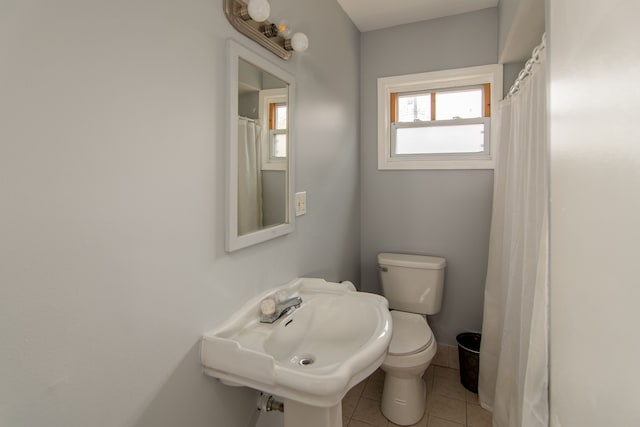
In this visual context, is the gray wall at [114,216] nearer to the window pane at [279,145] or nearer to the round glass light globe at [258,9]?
the round glass light globe at [258,9]

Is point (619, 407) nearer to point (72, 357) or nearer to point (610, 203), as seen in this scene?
point (610, 203)

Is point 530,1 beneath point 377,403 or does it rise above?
above

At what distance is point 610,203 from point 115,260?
3.38 ft

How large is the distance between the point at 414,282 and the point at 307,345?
3.78ft

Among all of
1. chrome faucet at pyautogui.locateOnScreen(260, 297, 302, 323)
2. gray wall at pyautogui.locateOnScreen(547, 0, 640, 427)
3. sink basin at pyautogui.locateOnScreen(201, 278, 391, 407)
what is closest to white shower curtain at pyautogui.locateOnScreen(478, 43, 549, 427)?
gray wall at pyautogui.locateOnScreen(547, 0, 640, 427)

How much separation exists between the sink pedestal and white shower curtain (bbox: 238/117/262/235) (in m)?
0.64

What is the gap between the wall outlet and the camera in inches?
62.5

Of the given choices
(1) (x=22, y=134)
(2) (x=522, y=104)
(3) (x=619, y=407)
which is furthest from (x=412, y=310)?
(1) (x=22, y=134)

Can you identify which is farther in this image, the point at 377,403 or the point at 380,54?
the point at 380,54

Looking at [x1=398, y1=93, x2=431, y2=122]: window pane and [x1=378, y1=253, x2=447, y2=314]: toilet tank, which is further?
[x1=398, y1=93, x2=431, y2=122]: window pane

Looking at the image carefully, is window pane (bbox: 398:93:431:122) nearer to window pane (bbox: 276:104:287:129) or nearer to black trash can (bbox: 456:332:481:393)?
window pane (bbox: 276:104:287:129)

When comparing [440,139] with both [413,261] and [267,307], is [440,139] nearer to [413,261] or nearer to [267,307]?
[413,261]

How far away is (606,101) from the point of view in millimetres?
560

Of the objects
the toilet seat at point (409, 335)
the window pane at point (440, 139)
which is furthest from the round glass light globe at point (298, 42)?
the toilet seat at point (409, 335)
